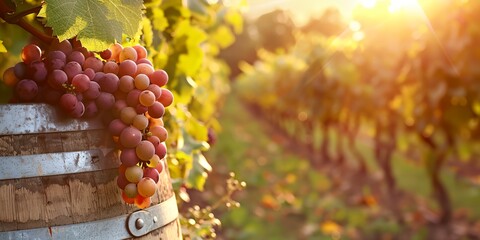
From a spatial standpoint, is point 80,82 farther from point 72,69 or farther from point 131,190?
point 131,190

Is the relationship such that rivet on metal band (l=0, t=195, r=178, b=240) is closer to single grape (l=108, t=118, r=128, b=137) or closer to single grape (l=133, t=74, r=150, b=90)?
single grape (l=108, t=118, r=128, b=137)

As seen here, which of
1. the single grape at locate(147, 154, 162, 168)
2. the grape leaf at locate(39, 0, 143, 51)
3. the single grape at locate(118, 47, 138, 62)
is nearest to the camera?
the grape leaf at locate(39, 0, 143, 51)

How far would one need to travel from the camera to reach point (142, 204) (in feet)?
5.93

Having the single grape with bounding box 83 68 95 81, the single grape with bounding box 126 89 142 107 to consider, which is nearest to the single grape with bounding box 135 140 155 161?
the single grape with bounding box 126 89 142 107

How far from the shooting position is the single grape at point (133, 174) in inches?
67.8

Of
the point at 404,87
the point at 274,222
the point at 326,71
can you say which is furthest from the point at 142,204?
the point at 326,71

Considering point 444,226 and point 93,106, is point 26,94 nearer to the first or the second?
point 93,106

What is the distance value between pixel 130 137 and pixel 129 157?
1.9 inches

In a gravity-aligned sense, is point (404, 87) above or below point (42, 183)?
above

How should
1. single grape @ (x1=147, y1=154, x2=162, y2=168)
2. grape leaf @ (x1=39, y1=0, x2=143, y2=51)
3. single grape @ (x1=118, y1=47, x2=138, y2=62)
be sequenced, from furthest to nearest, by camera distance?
1. single grape @ (x1=118, y1=47, x2=138, y2=62)
2. single grape @ (x1=147, y1=154, x2=162, y2=168)
3. grape leaf @ (x1=39, y1=0, x2=143, y2=51)

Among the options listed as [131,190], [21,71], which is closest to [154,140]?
[131,190]

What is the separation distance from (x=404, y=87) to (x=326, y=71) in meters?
4.23

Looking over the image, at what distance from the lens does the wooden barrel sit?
1.67m

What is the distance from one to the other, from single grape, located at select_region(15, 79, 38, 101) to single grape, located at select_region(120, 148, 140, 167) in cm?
27
